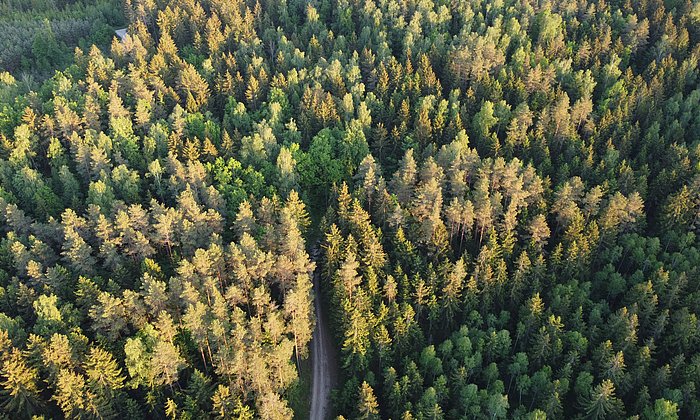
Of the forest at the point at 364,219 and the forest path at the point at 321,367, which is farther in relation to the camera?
the forest path at the point at 321,367

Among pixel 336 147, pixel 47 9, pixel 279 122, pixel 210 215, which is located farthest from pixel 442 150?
pixel 47 9

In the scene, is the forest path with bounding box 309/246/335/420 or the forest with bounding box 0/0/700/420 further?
the forest path with bounding box 309/246/335/420

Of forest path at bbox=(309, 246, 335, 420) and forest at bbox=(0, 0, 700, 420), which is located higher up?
forest at bbox=(0, 0, 700, 420)

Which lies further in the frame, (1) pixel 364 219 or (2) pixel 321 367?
(1) pixel 364 219

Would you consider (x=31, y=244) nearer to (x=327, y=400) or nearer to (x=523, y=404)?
(x=327, y=400)

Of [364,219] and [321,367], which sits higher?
[364,219]

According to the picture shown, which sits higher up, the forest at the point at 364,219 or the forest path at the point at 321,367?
the forest at the point at 364,219
